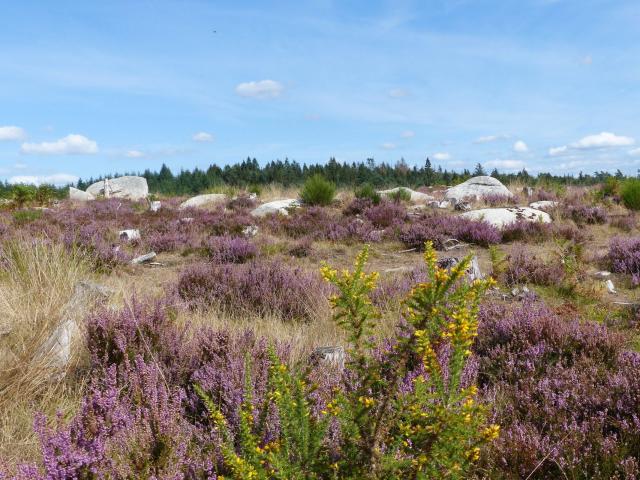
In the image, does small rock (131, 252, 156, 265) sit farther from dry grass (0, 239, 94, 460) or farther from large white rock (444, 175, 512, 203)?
large white rock (444, 175, 512, 203)

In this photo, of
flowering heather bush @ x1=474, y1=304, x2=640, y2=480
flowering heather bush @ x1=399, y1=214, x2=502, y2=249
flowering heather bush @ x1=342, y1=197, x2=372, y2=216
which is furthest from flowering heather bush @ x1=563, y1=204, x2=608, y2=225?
flowering heather bush @ x1=474, y1=304, x2=640, y2=480

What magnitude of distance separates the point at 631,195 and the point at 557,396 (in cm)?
1100

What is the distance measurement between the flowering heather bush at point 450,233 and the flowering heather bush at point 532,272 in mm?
2201

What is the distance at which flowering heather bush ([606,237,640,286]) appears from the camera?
597cm

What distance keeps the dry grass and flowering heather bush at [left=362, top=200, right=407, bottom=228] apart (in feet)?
21.5

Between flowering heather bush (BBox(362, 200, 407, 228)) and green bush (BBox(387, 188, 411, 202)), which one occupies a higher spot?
green bush (BBox(387, 188, 411, 202))

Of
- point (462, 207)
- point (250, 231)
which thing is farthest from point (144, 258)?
point (462, 207)

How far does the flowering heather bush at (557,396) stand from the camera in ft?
7.08

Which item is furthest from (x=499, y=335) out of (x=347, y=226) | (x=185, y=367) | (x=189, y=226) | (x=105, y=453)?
(x=189, y=226)

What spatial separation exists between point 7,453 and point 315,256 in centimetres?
574

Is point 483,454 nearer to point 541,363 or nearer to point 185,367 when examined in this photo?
point 541,363

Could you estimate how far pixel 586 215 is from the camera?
10.3 metres

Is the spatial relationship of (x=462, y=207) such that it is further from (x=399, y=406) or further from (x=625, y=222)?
(x=399, y=406)

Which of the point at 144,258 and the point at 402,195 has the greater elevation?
the point at 402,195
